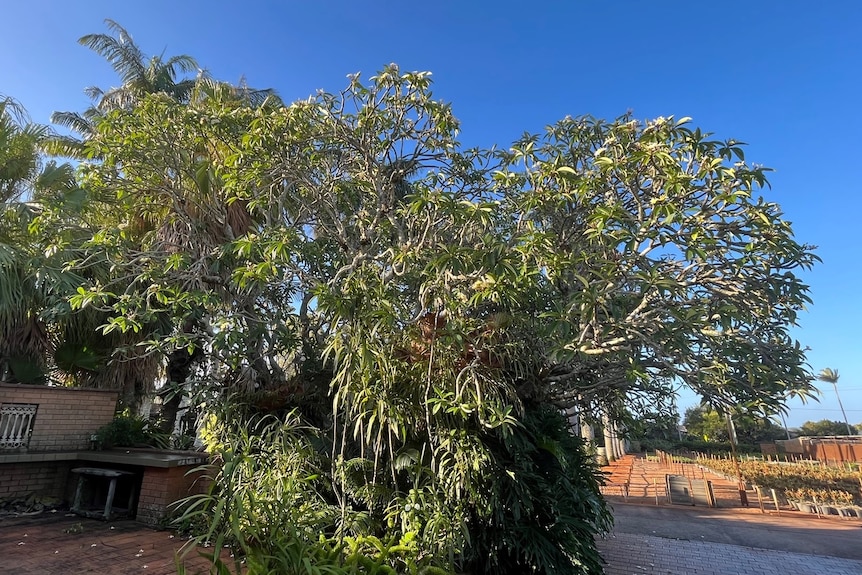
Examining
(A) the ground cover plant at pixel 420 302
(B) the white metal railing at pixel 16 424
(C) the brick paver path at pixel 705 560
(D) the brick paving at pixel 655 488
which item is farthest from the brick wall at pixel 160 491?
(D) the brick paving at pixel 655 488

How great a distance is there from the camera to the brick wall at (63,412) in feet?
21.2

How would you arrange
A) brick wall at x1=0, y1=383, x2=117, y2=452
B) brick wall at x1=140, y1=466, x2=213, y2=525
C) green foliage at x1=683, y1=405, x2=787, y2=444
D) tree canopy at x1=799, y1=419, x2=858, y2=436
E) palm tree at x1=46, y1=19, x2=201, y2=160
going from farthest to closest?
tree canopy at x1=799, y1=419, x2=858, y2=436 → green foliage at x1=683, y1=405, x2=787, y2=444 → palm tree at x1=46, y1=19, x2=201, y2=160 → brick wall at x1=0, y1=383, x2=117, y2=452 → brick wall at x1=140, y1=466, x2=213, y2=525

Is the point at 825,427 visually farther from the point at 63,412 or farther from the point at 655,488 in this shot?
the point at 63,412

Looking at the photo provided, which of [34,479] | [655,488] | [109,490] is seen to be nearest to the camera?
[109,490]

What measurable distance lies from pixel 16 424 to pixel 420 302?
5.89 metres

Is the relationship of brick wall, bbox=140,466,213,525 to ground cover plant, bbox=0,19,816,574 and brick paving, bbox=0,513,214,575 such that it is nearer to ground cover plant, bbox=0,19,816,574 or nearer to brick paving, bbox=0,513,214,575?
brick paving, bbox=0,513,214,575

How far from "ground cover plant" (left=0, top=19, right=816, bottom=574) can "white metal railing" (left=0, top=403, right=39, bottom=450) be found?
915mm

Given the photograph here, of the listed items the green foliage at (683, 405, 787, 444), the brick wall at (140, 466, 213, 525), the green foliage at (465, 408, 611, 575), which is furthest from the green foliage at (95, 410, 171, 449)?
the green foliage at (683, 405, 787, 444)

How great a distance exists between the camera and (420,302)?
213 inches

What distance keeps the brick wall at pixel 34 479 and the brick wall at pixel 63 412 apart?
0.28 m

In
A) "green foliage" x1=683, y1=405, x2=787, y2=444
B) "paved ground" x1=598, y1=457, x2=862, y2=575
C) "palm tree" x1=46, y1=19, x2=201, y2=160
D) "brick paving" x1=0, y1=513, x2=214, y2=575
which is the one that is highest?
"palm tree" x1=46, y1=19, x2=201, y2=160

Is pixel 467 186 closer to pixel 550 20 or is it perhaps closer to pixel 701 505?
pixel 550 20

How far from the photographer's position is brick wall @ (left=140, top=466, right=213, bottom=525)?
5.94 m

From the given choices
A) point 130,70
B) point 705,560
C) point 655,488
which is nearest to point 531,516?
point 705,560
